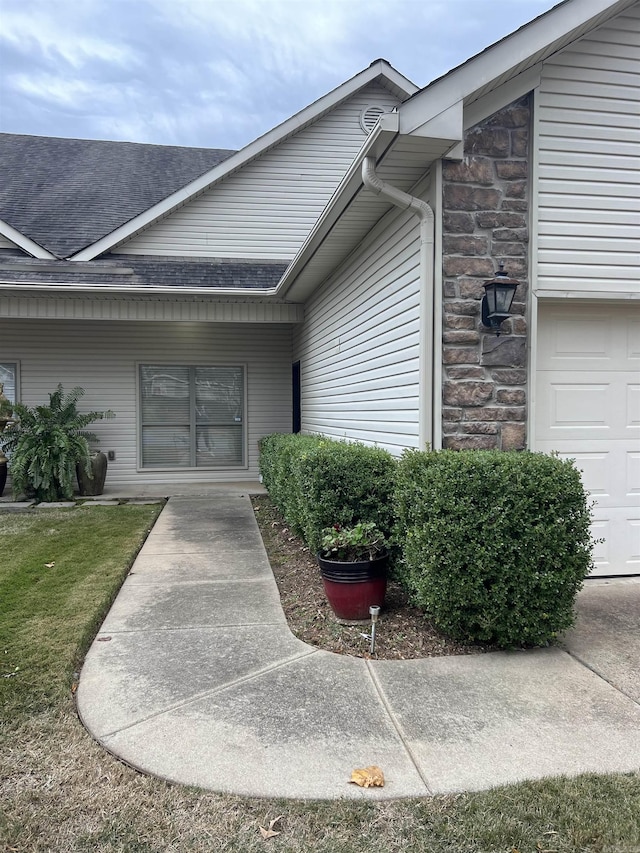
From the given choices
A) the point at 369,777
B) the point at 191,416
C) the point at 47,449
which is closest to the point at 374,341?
the point at 369,777

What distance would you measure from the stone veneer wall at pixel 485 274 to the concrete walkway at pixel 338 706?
1484 mm

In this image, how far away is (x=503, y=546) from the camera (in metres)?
3.26

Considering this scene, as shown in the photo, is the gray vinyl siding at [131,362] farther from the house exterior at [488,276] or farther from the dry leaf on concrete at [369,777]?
the dry leaf on concrete at [369,777]

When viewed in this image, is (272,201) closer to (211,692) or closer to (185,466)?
(185,466)

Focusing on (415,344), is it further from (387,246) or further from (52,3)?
(52,3)

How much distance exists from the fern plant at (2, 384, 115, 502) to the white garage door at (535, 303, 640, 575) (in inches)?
268

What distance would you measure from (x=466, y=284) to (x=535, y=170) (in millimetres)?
1008

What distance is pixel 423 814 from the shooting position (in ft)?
6.84

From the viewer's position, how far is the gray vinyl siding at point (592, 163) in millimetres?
4242

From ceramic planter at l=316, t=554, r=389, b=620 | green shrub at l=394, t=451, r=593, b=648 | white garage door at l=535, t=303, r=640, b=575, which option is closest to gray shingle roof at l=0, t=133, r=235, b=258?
ceramic planter at l=316, t=554, r=389, b=620

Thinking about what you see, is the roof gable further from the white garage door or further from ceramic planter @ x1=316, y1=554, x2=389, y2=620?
ceramic planter @ x1=316, y1=554, x2=389, y2=620

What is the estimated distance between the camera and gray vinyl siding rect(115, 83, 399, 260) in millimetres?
10305

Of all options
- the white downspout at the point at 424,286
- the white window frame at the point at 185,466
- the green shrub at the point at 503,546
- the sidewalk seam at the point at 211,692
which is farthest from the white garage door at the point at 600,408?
the white window frame at the point at 185,466

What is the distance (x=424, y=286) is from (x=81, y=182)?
10863 millimetres
